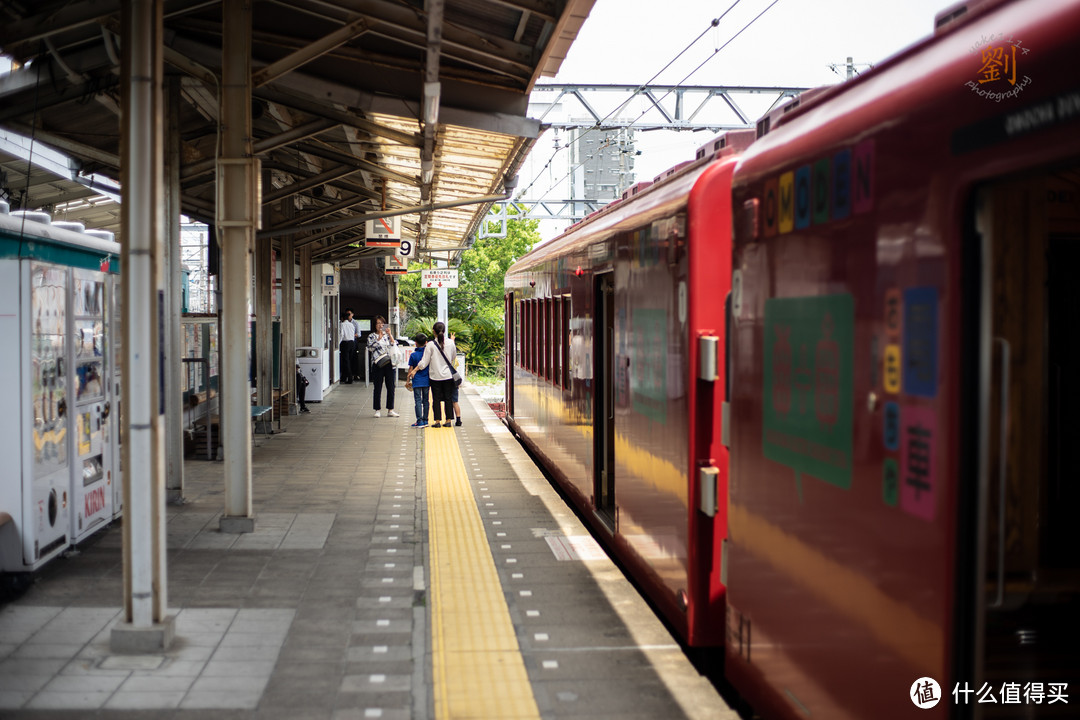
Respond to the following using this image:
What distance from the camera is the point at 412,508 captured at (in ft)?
Result: 29.4

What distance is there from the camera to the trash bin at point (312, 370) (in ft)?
64.0

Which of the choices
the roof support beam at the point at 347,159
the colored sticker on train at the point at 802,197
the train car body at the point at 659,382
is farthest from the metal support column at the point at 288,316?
the colored sticker on train at the point at 802,197

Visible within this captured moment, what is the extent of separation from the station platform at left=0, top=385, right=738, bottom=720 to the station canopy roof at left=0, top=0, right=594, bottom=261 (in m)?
2.69

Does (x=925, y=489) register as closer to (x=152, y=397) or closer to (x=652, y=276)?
(x=652, y=276)

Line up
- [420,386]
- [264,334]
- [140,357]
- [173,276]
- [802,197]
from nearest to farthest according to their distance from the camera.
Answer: [802,197]
[140,357]
[173,276]
[264,334]
[420,386]

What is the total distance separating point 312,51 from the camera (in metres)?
7.90

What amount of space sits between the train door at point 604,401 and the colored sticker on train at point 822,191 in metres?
3.17

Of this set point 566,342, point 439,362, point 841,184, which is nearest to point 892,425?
point 841,184

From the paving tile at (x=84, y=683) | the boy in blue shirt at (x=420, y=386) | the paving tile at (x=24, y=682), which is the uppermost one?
the boy in blue shirt at (x=420, y=386)

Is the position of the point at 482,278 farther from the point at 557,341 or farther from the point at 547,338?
the point at 557,341

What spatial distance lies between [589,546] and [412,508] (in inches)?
79.6

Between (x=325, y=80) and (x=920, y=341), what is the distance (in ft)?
24.8

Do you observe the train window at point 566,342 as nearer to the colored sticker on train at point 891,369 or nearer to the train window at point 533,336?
the train window at point 533,336

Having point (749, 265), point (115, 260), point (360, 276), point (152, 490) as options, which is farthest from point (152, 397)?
point (360, 276)
